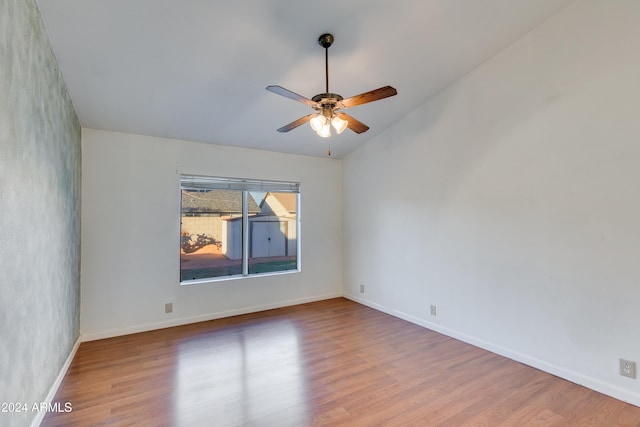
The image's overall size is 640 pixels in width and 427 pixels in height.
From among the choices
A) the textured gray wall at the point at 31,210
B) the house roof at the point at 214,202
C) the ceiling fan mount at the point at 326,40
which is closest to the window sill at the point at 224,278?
the house roof at the point at 214,202

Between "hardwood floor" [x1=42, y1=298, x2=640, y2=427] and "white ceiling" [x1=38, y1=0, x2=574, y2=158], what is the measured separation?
99.4 inches

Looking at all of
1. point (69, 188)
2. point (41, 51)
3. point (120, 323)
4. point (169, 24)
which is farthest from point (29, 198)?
point (120, 323)

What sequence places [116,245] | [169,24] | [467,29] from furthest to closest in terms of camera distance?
[116,245] → [467,29] → [169,24]

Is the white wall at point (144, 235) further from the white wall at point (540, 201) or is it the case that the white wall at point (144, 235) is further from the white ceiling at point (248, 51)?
the white wall at point (540, 201)

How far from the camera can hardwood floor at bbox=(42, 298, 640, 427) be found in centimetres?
213

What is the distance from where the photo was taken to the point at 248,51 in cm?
261

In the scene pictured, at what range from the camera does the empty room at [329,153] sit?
2.12 metres

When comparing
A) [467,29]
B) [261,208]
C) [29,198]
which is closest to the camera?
[29,198]

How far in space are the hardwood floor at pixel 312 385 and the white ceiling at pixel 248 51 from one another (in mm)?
2524

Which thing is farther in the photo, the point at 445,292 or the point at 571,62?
the point at 445,292

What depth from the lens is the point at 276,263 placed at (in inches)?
195

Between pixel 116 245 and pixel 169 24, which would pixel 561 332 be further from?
pixel 116 245

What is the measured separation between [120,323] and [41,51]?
2.88m

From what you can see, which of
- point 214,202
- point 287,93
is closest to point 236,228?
point 214,202
